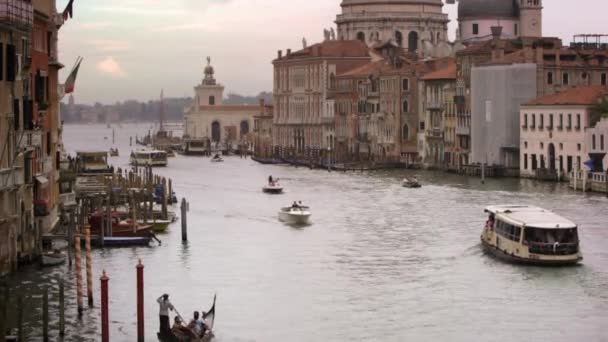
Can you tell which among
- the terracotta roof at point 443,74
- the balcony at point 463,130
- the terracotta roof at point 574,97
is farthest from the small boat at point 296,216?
the terracotta roof at point 443,74

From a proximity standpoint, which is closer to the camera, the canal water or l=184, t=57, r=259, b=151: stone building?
the canal water

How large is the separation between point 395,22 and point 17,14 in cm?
6256

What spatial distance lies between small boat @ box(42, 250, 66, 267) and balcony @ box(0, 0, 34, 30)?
3.39 meters

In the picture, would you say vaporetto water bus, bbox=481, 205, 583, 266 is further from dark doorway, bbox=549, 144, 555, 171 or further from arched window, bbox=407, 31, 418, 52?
arched window, bbox=407, 31, 418, 52

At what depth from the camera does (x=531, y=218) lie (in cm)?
2506

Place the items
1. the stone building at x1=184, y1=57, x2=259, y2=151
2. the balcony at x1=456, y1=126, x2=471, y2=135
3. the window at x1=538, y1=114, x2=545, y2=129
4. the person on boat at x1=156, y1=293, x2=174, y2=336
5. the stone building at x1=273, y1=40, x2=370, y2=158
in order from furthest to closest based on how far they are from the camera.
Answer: the stone building at x1=184, y1=57, x2=259, y2=151, the stone building at x1=273, y1=40, x2=370, y2=158, the balcony at x1=456, y1=126, x2=471, y2=135, the window at x1=538, y1=114, x2=545, y2=129, the person on boat at x1=156, y1=293, x2=174, y2=336

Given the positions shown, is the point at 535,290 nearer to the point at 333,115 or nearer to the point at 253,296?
the point at 253,296

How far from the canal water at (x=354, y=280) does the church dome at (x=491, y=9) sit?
36133 mm

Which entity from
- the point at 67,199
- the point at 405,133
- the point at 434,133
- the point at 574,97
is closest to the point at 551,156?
the point at 574,97

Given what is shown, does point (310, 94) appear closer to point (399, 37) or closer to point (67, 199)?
point (399, 37)

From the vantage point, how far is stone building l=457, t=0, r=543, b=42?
7206 cm

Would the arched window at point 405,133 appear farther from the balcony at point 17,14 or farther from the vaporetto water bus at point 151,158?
the balcony at point 17,14

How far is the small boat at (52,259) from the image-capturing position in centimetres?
2280

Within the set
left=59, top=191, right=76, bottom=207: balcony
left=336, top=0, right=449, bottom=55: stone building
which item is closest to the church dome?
left=336, top=0, right=449, bottom=55: stone building
